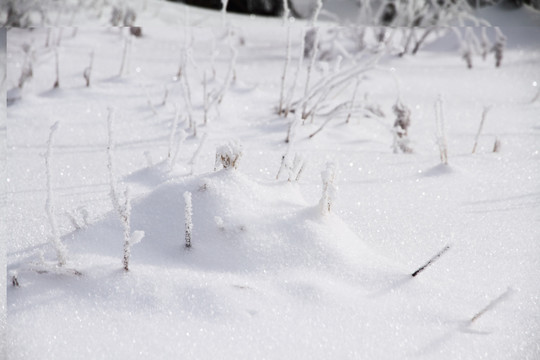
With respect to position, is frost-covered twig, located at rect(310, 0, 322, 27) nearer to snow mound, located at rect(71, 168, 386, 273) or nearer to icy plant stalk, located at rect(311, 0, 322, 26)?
icy plant stalk, located at rect(311, 0, 322, 26)

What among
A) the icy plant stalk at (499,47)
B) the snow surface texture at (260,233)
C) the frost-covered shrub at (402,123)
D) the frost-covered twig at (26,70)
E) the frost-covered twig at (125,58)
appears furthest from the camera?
the icy plant stalk at (499,47)

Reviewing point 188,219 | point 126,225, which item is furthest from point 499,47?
point 126,225

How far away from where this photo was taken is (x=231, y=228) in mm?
1016

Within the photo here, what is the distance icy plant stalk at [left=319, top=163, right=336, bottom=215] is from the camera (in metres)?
1.00

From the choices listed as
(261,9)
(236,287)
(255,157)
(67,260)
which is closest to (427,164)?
(255,157)

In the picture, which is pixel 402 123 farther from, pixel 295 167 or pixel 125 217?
pixel 125 217

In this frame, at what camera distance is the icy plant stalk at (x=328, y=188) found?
100 cm

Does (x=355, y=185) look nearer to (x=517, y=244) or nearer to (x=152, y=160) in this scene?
(x=517, y=244)

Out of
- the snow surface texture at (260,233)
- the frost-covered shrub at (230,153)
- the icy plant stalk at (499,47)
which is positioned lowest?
the snow surface texture at (260,233)

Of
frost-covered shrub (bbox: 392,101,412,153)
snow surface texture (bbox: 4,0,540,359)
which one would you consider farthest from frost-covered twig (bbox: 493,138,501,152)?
frost-covered shrub (bbox: 392,101,412,153)

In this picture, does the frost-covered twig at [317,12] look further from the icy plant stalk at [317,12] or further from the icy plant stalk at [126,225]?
the icy plant stalk at [126,225]

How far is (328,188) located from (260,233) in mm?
157

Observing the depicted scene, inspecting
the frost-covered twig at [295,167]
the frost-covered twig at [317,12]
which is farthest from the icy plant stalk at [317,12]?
the frost-covered twig at [295,167]

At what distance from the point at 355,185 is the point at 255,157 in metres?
0.30
